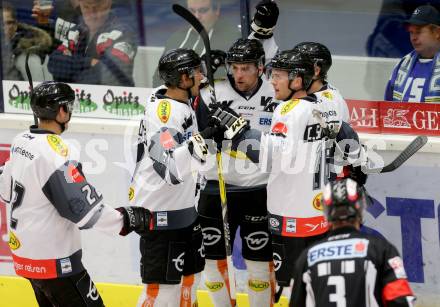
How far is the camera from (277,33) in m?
5.92

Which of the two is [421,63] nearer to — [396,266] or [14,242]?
[396,266]

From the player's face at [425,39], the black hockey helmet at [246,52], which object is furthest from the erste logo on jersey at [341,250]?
the player's face at [425,39]

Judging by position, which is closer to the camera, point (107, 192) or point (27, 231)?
point (27, 231)

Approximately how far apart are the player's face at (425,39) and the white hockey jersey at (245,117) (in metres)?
0.84

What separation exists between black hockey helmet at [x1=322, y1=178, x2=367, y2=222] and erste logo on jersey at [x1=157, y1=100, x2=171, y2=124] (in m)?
1.34

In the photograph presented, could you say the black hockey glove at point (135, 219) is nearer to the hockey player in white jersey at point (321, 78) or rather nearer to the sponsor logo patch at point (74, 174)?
the sponsor logo patch at point (74, 174)

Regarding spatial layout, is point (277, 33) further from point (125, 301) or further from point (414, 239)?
point (125, 301)

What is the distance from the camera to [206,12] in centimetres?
600

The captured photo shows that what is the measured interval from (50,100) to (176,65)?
680 millimetres

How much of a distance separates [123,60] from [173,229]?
1405mm

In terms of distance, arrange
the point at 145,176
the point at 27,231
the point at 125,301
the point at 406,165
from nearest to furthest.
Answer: the point at 27,231
the point at 145,176
the point at 406,165
the point at 125,301

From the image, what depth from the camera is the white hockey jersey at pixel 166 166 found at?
497cm

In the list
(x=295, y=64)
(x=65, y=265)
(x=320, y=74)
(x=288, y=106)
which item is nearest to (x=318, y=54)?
(x=320, y=74)

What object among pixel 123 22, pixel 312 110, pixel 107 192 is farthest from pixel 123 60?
pixel 312 110
